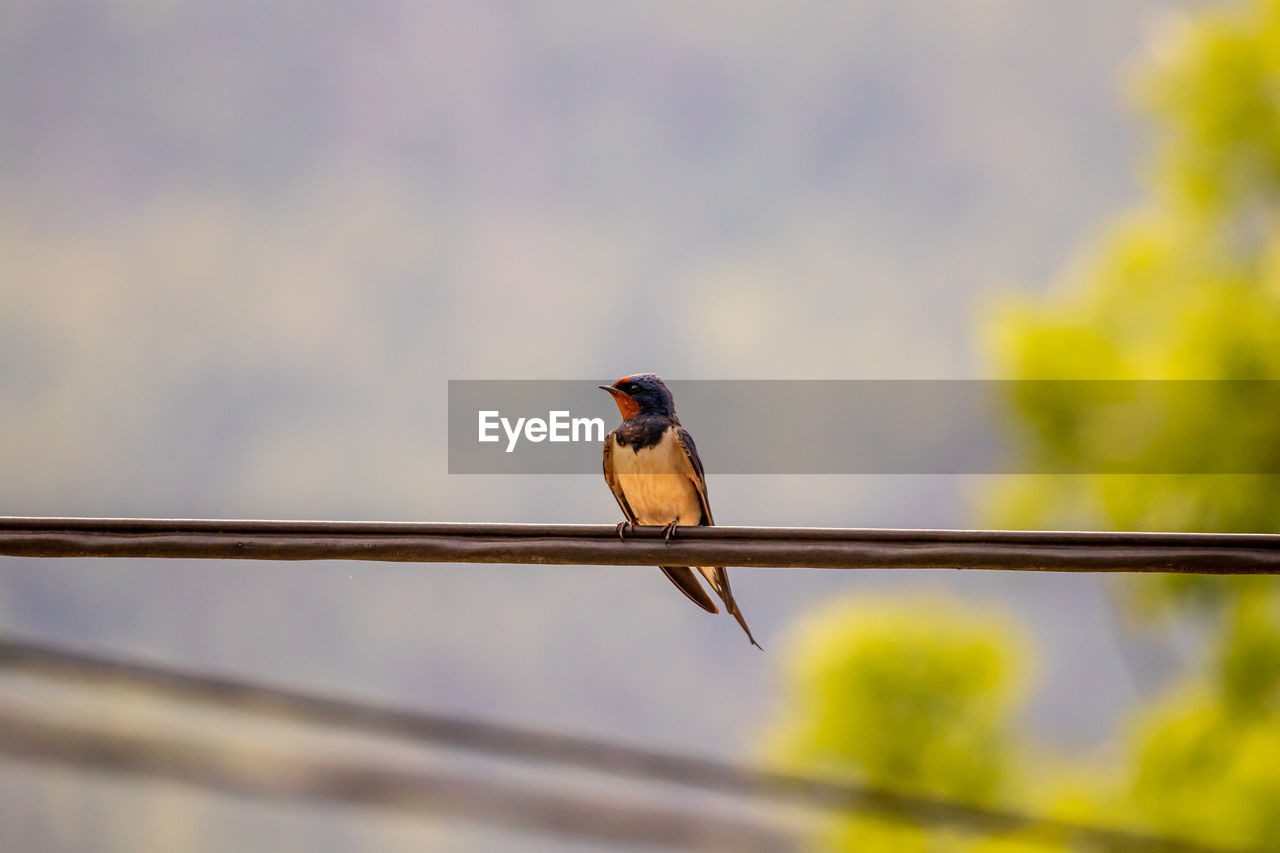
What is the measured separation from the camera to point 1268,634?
7359 mm

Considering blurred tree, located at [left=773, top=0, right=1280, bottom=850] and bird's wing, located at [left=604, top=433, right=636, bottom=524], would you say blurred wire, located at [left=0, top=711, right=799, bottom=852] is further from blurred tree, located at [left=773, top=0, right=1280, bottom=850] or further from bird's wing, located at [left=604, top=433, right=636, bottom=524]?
blurred tree, located at [left=773, top=0, right=1280, bottom=850]

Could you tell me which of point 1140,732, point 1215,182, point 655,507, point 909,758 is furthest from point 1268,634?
point 655,507

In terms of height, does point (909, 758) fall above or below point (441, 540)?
below

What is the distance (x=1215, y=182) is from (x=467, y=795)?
29.3 ft

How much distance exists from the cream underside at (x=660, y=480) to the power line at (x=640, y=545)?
1735mm

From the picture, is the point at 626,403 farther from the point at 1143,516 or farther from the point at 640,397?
the point at 1143,516

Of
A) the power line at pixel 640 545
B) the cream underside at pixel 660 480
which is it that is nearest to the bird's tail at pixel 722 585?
the cream underside at pixel 660 480

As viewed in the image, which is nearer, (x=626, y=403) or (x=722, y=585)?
(x=722, y=585)

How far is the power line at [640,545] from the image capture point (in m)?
2.40

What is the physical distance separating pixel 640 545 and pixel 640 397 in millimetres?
2246

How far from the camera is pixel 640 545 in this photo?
254 centimetres

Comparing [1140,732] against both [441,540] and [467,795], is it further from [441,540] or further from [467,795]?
[441,540]

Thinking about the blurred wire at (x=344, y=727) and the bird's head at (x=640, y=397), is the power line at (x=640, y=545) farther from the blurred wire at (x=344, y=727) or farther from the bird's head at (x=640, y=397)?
the bird's head at (x=640, y=397)

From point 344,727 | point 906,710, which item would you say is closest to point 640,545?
point 344,727
